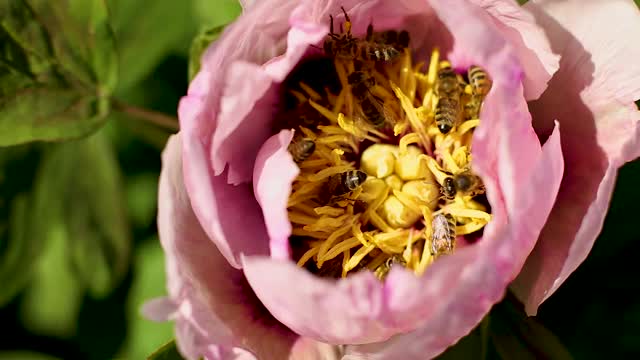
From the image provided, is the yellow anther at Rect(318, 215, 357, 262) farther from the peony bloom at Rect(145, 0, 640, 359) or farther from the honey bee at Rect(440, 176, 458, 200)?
the honey bee at Rect(440, 176, 458, 200)

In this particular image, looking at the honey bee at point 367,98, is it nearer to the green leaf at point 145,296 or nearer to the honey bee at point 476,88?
the honey bee at point 476,88

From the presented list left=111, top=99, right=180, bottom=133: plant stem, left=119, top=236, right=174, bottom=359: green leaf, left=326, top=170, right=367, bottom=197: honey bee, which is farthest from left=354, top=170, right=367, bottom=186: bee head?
left=119, top=236, right=174, bottom=359: green leaf

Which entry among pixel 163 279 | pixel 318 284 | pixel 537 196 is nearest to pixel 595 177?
pixel 537 196

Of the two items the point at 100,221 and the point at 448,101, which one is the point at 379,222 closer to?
the point at 448,101

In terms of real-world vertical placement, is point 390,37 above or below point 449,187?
above

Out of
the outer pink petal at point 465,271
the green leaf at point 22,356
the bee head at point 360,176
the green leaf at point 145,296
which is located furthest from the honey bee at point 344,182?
the green leaf at point 22,356

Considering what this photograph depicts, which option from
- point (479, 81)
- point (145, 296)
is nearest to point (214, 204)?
point (479, 81)
